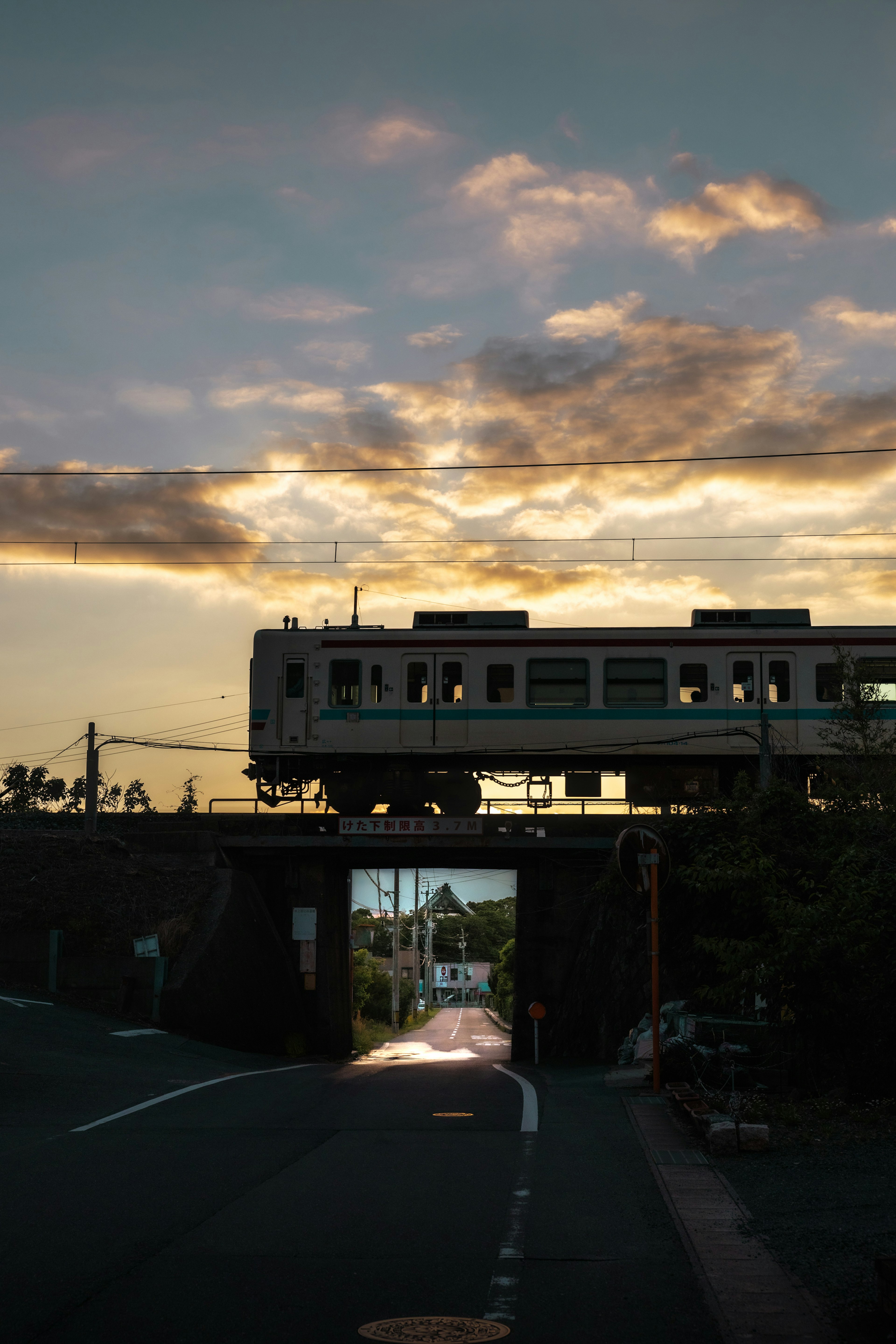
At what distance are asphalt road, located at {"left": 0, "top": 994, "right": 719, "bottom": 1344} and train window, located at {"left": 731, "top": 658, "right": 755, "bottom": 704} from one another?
15267mm

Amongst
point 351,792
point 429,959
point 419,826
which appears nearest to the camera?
point 351,792

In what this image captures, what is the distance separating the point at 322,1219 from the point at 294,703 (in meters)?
22.1

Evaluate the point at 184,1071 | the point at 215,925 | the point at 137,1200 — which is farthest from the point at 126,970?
the point at 137,1200

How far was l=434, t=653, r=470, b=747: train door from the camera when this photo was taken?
28594 millimetres

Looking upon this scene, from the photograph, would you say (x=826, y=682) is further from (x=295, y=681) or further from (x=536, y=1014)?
(x=295, y=681)

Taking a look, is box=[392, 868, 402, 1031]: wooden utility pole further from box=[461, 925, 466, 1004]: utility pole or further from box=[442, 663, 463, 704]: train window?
box=[461, 925, 466, 1004]: utility pole

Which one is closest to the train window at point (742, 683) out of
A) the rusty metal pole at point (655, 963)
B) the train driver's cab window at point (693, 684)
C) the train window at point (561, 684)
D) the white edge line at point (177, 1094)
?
the train driver's cab window at point (693, 684)

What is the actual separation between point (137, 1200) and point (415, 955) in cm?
8398

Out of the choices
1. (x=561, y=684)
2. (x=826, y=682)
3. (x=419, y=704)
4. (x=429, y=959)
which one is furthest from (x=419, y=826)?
(x=429, y=959)

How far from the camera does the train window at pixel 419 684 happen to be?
28750mm

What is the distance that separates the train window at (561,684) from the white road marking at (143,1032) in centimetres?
1140

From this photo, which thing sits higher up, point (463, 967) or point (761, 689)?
point (761, 689)

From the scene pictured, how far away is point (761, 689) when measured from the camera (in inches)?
1106

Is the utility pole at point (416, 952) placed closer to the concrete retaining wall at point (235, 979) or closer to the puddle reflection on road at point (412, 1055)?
the puddle reflection on road at point (412, 1055)
